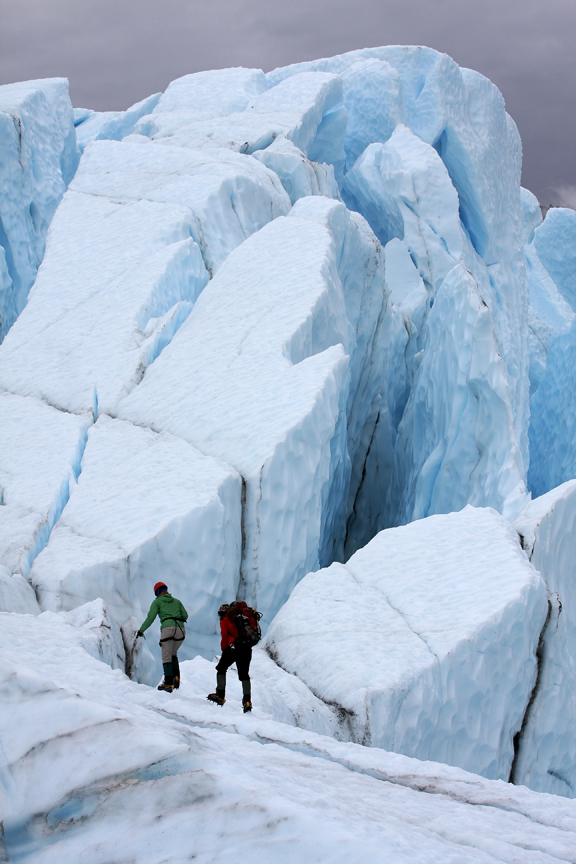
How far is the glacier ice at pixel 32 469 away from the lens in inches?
224

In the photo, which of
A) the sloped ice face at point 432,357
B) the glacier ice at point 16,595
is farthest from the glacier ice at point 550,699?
the glacier ice at point 16,595

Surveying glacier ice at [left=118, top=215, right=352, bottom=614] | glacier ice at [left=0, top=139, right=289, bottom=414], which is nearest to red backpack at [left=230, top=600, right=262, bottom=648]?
glacier ice at [left=118, top=215, right=352, bottom=614]

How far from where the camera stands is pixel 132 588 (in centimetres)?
550

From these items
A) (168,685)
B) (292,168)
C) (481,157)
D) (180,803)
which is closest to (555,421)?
(481,157)

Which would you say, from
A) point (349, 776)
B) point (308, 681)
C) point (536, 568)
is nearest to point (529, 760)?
point (536, 568)

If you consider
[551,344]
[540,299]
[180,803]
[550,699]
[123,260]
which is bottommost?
[540,299]

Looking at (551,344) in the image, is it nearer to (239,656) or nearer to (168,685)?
(239,656)

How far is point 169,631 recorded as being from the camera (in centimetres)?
373

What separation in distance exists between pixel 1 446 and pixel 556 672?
571cm

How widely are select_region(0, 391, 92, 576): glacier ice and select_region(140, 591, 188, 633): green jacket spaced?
6.96ft

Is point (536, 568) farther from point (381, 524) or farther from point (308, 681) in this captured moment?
point (381, 524)

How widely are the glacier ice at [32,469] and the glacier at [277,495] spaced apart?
0.03 m

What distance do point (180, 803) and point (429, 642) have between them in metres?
3.25

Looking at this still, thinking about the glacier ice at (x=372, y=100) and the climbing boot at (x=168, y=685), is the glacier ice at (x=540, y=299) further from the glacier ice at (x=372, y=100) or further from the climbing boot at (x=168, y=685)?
the climbing boot at (x=168, y=685)
